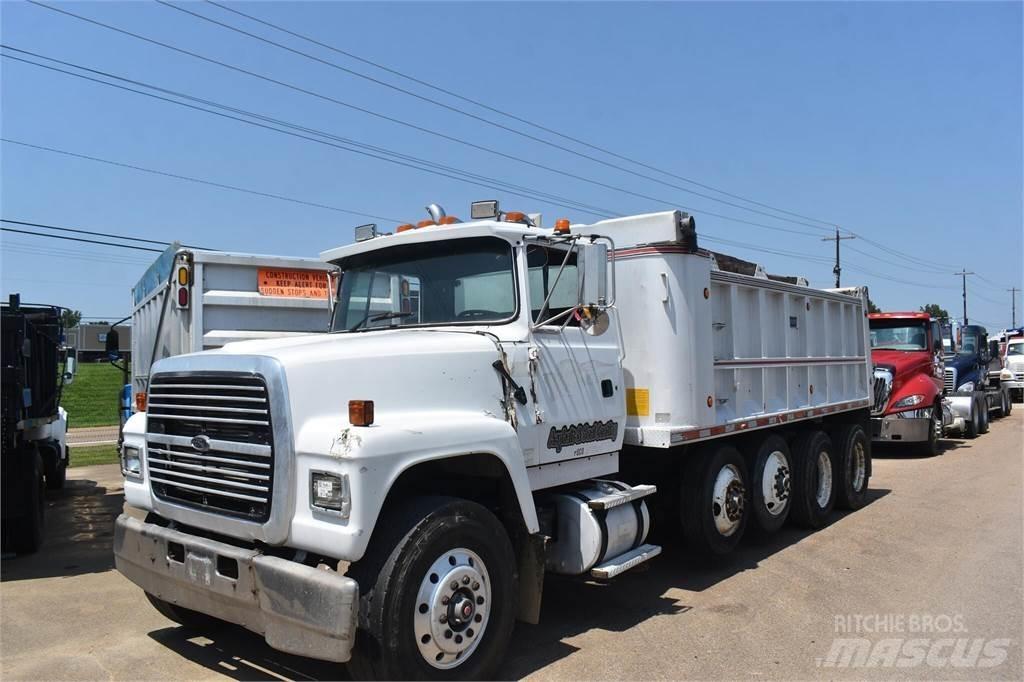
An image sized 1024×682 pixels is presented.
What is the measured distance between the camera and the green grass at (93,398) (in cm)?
2874

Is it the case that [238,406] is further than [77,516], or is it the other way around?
[77,516]

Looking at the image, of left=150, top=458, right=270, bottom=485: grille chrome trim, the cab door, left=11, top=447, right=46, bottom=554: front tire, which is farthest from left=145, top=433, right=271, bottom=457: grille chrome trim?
left=11, top=447, right=46, bottom=554: front tire

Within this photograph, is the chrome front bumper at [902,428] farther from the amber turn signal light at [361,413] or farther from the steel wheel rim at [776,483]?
the amber turn signal light at [361,413]

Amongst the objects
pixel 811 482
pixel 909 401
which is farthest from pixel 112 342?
pixel 909 401

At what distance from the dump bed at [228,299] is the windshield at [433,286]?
50.8 inches

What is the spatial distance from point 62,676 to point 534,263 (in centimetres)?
387

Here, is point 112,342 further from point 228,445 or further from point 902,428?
point 902,428

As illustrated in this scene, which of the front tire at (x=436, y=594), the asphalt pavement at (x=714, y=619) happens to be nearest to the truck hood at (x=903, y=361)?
the asphalt pavement at (x=714, y=619)

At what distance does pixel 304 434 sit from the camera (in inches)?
149

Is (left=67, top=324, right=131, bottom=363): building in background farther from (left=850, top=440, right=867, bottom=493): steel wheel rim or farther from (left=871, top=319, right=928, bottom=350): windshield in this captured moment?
(left=871, top=319, right=928, bottom=350): windshield

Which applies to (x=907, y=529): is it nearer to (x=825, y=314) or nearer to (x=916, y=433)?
(x=825, y=314)

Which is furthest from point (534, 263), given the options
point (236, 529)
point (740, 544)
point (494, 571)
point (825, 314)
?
point (825, 314)

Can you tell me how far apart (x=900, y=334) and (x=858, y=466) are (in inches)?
298

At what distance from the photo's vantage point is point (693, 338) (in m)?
6.25
